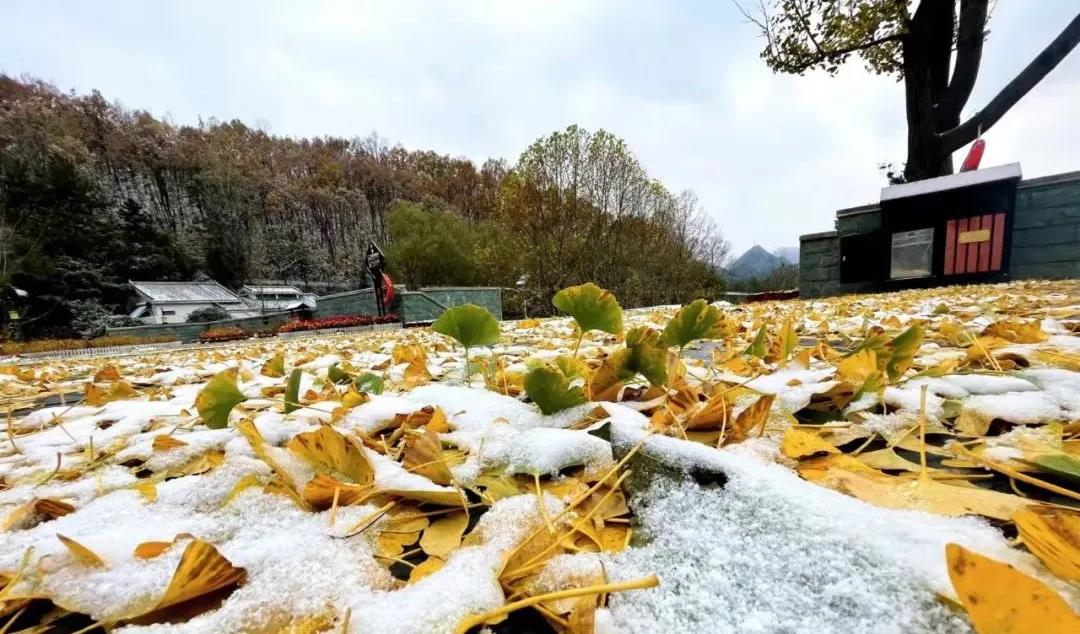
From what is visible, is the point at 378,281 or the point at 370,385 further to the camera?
the point at 378,281

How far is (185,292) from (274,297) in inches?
164

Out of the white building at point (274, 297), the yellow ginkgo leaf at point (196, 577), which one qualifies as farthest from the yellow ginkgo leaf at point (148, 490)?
the white building at point (274, 297)

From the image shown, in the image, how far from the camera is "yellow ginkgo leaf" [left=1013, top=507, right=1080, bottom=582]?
0.70 ft

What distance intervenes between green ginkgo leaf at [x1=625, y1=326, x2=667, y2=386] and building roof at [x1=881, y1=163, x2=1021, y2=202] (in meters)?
6.37

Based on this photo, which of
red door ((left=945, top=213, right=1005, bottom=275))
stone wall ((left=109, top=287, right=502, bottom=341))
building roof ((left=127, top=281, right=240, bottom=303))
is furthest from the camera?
building roof ((left=127, top=281, right=240, bottom=303))

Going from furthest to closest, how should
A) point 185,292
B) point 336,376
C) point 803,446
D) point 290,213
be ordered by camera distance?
point 290,213
point 185,292
point 336,376
point 803,446

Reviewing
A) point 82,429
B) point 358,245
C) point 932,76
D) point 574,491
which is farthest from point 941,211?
point 358,245

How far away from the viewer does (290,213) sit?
27562 mm

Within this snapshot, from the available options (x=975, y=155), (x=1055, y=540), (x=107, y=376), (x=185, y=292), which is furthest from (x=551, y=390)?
(x=185, y=292)

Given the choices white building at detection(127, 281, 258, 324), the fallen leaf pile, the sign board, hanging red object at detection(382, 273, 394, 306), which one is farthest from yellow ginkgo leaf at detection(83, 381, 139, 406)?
white building at detection(127, 281, 258, 324)

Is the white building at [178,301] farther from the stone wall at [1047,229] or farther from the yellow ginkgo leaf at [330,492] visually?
the stone wall at [1047,229]

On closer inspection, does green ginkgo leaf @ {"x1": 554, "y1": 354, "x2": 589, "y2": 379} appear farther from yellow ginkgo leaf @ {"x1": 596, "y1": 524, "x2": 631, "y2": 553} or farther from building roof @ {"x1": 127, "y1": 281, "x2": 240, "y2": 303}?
building roof @ {"x1": 127, "y1": 281, "x2": 240, "y2": 303}

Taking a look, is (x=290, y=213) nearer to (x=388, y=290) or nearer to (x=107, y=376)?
(x=388, y=290)

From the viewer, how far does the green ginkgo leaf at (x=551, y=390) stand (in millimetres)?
530
